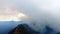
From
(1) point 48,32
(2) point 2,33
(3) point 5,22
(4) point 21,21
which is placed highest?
(1) point 48,32

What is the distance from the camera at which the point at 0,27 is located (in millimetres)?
2547

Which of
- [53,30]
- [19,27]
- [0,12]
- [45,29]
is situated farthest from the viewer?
[45,29]

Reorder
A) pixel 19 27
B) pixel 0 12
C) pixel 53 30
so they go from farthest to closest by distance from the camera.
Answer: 1. pixel 53 30
2. pixel 19 27
3. pixel 0 12

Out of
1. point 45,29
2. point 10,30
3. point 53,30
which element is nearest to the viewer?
point 10,30

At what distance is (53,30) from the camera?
3.30 metres

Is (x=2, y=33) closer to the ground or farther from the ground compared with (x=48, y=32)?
closer to the ground

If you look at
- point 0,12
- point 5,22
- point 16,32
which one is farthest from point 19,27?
point 0,12

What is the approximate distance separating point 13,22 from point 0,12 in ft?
1.27

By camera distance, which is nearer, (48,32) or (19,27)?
(19,27)

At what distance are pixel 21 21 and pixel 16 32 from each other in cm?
41

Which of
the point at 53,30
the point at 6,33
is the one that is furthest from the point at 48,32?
the point at 6,33

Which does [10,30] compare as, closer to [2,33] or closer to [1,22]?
[2,33]

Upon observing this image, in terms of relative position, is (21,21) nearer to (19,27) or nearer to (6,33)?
(19,27)

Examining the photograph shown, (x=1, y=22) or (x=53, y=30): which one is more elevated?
(x=53, y=30)
